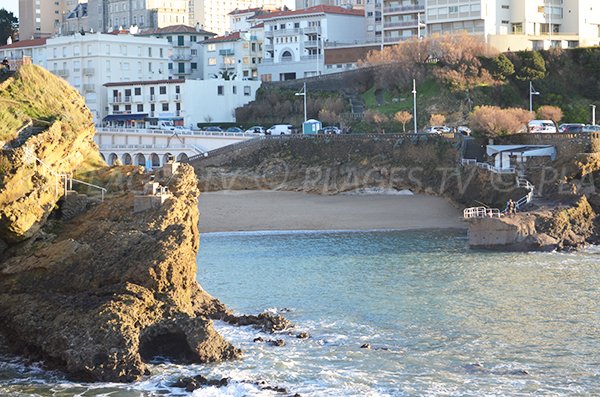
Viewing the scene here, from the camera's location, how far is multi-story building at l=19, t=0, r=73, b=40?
13425 centimetres

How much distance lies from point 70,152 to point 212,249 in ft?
68.5

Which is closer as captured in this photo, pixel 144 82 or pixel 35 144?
pixel 35 144

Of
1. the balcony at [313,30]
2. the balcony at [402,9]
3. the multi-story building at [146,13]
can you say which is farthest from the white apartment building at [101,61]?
the multi-story building at [146,13]

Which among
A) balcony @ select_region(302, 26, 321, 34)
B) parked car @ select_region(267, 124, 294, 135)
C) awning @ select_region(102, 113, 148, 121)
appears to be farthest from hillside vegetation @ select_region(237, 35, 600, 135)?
balcony @ select_region(302, 26, 321, 34)

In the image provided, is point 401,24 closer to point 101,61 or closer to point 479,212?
point 101,61

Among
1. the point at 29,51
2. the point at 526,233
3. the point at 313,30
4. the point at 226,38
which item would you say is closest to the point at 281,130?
the point at 313,30

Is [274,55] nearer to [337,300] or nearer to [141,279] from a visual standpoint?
[337,300]

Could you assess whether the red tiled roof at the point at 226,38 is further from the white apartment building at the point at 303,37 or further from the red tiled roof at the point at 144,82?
the red tiled roof at the point at 144,82

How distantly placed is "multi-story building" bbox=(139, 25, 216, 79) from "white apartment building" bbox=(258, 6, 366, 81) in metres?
8.88

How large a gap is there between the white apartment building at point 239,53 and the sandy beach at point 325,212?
40.2 m

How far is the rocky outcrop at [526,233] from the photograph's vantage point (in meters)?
51.8

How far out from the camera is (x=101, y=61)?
97438 millimetres

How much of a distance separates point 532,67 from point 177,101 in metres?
28.3

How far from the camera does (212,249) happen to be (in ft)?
182
